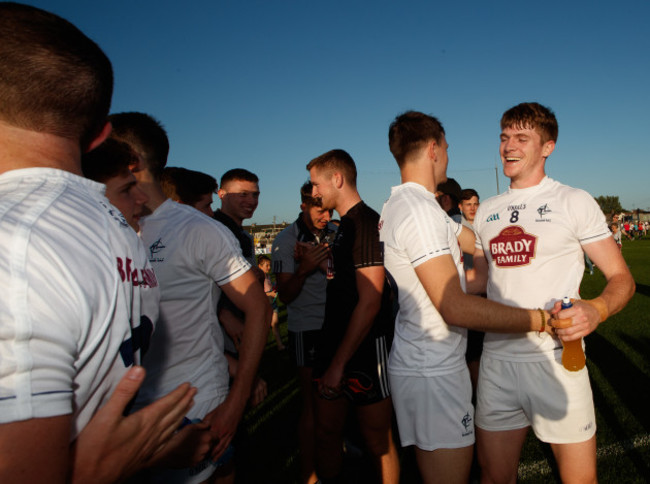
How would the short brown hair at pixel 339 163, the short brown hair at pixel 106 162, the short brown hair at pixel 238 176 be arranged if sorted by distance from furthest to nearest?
1. the short brown hair at pixel 238 176
2. the short brown hair at pixel 339 163
3. the short brown hair at pixel 106 162

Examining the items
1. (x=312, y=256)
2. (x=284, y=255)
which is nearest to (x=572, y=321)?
(x=312, y=256)

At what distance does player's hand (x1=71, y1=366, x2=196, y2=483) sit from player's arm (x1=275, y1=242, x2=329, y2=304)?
2745mm

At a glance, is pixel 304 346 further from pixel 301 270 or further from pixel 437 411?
pixel 437 411

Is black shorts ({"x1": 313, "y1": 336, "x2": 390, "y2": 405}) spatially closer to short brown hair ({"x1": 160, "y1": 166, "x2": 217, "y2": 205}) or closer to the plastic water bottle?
the plastic water bottle

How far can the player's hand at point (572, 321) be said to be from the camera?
6.21 ft

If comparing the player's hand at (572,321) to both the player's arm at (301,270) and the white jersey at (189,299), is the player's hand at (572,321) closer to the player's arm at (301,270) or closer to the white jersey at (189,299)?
the white jersey at (189,299)

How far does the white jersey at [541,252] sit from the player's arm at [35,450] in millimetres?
2340

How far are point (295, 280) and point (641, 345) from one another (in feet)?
19.5

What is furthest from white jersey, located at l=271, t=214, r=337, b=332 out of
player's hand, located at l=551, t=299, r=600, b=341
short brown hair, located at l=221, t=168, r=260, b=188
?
player's hand, located at l=551, t=299, r=600, b=341

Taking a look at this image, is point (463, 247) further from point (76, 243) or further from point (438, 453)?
point (76, 243)

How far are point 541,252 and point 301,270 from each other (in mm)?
2058

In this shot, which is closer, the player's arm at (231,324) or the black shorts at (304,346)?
the player's arm at (231,324)

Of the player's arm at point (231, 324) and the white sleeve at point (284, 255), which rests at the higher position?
the white sleeve at point (284, 255)

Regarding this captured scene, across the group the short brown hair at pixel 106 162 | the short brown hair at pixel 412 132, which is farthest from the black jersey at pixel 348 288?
the short brown hair at pixel 106 162
